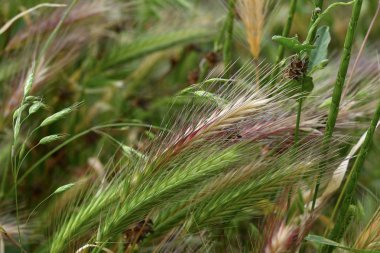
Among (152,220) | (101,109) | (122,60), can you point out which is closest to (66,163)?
(101,109)

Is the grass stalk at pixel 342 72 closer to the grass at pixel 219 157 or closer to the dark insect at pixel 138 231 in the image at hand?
the grass at pixel 219 157

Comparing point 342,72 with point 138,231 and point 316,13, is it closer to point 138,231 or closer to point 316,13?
point 316,13

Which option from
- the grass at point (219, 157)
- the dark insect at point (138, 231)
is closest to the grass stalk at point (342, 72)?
the grass at point (219, 157)

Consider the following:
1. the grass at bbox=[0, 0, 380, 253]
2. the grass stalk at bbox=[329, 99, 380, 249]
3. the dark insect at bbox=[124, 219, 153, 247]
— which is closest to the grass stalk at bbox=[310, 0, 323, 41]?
the grass at bbox=[0, 0, 380, 253]

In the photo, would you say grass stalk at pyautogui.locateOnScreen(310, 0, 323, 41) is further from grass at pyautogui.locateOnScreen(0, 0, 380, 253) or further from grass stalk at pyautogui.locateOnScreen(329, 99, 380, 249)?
grass stalk at pyautogui.locateOnScreen(329, 99, 380, 249)

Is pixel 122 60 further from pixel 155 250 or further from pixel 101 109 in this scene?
pixel 155 250

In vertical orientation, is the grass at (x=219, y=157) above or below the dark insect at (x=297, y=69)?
below
